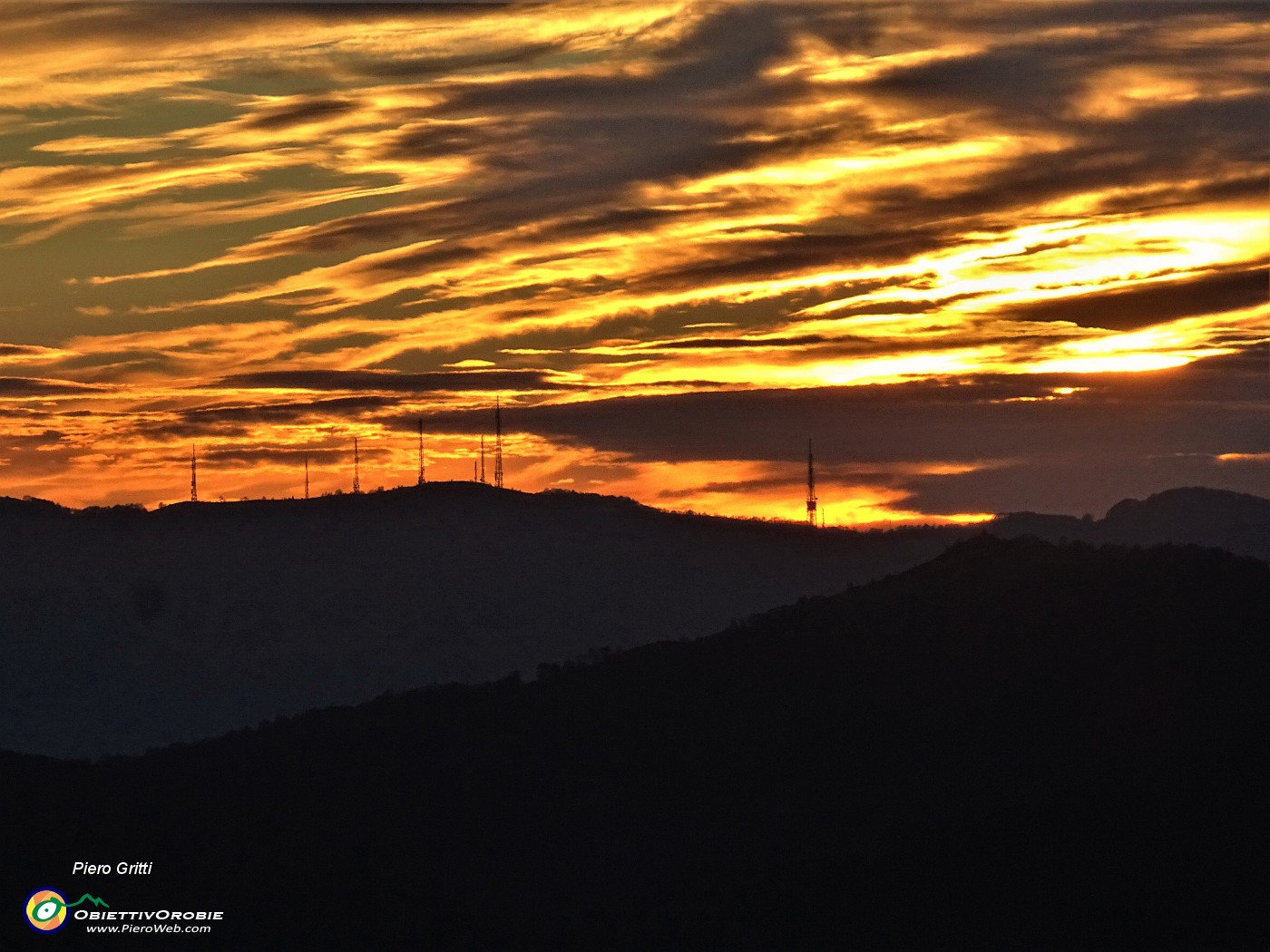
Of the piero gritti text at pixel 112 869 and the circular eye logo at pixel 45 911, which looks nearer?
the circular eye logo at pixel 45 911

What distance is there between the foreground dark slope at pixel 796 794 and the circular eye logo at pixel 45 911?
296cm

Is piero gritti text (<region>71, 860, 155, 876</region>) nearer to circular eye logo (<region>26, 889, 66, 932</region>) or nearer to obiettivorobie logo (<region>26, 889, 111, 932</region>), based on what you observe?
obiettivorobie logo (<region>26, 889, 111, 932</region>)

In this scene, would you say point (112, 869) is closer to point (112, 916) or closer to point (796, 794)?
point (112, 916)

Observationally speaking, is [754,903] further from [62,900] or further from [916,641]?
[62,900]

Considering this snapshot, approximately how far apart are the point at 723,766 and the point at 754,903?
1266 inches

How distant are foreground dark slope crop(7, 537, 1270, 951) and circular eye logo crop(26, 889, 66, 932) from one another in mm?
2959

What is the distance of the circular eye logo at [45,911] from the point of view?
145 meters

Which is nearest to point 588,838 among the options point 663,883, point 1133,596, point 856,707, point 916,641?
point 663,883

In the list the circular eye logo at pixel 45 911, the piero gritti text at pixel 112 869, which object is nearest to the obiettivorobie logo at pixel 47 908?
the circular eye logo at pixel 45 911

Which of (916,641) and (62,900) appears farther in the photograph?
(916,641)

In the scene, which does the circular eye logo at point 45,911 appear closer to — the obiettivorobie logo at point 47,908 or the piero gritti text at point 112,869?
the obiettivorobie logo at point 47,908

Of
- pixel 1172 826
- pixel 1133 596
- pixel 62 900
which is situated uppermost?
pixel 1133 596

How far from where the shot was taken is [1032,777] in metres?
148

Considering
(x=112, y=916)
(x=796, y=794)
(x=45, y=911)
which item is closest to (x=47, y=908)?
(x=45, y=911)
